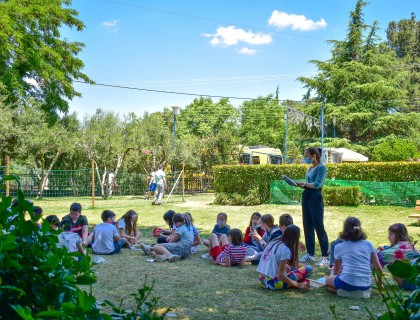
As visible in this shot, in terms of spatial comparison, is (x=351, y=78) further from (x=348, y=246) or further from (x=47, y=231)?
(x=47, y=231)

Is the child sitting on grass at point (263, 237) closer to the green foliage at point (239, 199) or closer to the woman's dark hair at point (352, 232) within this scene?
the woman's dark hair at point (352, 232)

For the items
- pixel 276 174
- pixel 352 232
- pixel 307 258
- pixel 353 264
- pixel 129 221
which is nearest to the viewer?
pixel 353 264

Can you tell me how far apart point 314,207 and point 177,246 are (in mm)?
2345

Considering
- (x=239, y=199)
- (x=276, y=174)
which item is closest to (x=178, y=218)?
(x=239, y=199)

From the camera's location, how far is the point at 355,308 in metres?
4.88

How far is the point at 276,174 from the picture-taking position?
1905 cm

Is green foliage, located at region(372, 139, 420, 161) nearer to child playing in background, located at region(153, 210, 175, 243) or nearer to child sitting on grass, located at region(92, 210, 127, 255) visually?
child playing in background, located at region(153, 210, 175, 243)

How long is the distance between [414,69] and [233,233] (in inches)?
2045

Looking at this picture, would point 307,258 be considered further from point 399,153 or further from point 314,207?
point 399,153

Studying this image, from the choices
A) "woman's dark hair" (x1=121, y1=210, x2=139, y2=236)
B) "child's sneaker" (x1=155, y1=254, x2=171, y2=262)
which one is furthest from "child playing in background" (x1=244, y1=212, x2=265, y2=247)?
"woman's dark hair" (x1=121, y1=210, x2=139, y2=236)

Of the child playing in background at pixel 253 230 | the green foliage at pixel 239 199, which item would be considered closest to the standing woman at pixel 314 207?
the child playing in background at pixel 253 230

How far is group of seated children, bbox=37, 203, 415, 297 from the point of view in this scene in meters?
5.41

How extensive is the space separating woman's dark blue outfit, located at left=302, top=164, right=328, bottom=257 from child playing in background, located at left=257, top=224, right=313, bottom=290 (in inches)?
66.7

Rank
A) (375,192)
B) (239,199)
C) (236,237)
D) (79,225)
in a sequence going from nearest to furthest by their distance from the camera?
(236,237) < (79,225) < (375,192) < (239,199)
